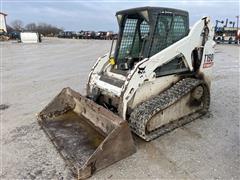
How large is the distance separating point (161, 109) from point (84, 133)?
126 centimetres

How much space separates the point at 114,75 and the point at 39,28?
2931 inches

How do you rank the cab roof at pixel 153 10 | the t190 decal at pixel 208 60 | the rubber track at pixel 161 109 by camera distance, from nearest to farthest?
the rubber track at pixel 161 109
the cab roof at pixel 153 10
the t190 decal at pixel 208 60

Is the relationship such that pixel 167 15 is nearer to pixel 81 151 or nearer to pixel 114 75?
pixel 114 75

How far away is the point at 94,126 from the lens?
11.9 feet

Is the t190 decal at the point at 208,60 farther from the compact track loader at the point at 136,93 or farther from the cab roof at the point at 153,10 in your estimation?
the cab roof at the point at 153,10

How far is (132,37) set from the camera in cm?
448

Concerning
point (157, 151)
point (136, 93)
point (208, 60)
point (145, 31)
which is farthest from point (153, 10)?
point (157, 151)

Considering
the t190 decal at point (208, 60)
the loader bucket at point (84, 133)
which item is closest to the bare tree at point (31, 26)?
the loader bucket at point (84, 133)

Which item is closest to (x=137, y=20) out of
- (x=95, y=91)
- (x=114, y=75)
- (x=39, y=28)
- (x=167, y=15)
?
(x=167, y=15)

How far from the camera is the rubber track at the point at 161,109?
10.8 ft

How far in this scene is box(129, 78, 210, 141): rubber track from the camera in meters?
3.29

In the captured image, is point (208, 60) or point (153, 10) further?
point (208, 60)

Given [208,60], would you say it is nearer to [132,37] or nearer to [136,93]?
[132,37]

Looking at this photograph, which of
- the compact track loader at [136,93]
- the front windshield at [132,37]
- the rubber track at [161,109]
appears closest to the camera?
the compact track loader at [136,93]
